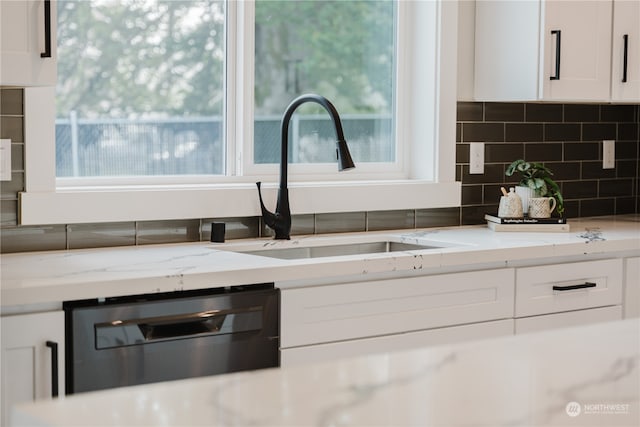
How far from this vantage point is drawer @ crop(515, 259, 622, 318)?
3004 millimetres

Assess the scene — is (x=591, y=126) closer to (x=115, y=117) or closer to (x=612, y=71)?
(x=612, y=71)

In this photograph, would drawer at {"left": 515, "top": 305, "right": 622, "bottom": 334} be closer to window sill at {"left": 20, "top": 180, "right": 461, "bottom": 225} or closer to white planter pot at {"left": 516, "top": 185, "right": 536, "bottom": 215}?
white planter pot at {"left": 516, "top": 185, "right": 536, "bottom": 215}

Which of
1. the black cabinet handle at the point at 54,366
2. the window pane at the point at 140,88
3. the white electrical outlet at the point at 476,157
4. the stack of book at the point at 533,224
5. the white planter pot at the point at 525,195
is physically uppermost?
the window pane at the point at 140,88

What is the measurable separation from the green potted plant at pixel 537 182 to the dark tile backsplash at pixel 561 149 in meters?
0.17

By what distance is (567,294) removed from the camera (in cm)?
309

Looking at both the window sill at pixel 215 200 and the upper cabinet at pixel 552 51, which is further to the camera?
the upper cabinet at pixel 552 51

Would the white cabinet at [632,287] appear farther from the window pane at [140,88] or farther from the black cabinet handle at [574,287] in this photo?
the window pane at [140,88]

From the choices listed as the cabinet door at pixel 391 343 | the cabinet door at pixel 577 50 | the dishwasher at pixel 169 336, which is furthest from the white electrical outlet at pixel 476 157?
the dishwasher at pixel 169 336

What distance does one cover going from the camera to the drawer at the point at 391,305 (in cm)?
255

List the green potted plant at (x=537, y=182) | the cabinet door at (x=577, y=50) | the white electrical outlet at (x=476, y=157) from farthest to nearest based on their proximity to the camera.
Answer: the white electrical outlet at (x=476, y=157) < the green potted plant at (x=537, y=182) < the cabinet door at (x=577, y=50)

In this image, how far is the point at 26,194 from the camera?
2.69 metres

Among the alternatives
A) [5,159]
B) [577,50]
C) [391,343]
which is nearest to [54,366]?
[5,159]

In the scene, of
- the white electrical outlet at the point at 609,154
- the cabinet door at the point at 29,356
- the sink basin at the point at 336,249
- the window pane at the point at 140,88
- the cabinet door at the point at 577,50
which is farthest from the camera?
the white electrical outlet at the point at 609,154

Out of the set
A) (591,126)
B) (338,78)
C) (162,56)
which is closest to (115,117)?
(162,56)
